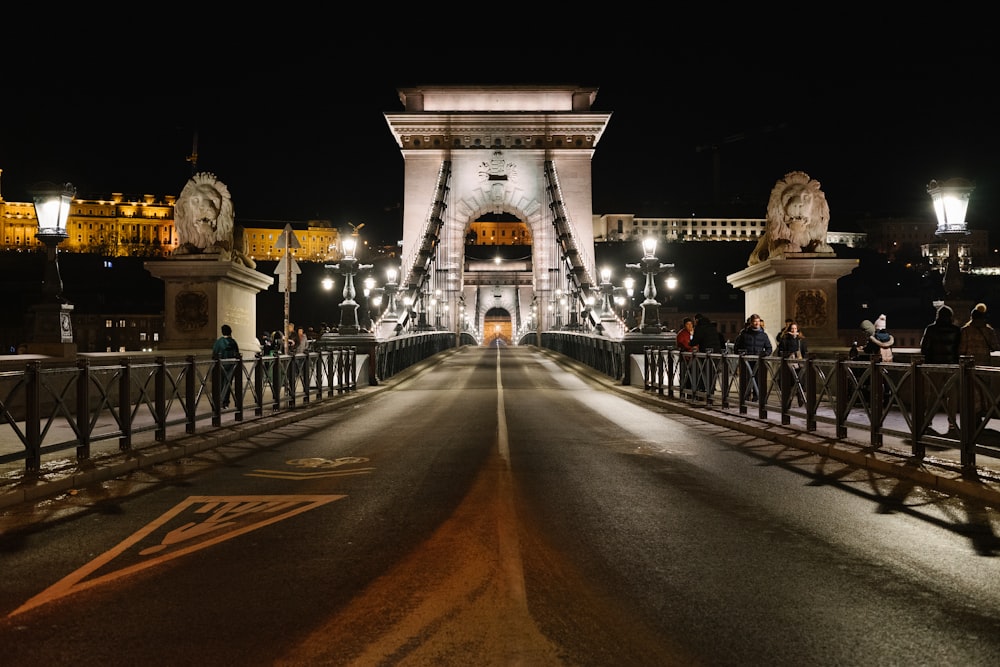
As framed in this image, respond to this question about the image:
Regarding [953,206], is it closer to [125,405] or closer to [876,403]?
[876,403]

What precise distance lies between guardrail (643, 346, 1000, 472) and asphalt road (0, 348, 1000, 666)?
2.52 ft

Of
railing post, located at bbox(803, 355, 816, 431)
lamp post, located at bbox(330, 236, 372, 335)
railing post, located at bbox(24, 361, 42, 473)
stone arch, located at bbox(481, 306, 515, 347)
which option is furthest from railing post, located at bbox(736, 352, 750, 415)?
stone arch, located at bbox(481, 306, 515, 347)

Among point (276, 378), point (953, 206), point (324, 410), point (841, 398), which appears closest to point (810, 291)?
point (953, 206)

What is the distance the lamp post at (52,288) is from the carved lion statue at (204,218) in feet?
12.9

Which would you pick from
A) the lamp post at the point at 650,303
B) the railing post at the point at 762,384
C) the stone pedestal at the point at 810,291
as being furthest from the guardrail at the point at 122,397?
the stone pedestal at the point at 810,291

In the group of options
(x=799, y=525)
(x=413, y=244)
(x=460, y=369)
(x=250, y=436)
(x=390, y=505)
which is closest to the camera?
(x=799, y=525)

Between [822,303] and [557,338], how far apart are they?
104 feet

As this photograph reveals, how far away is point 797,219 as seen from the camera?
17047mm

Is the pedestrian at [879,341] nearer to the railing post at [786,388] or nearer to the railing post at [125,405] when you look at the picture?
the railing post at [786,388]

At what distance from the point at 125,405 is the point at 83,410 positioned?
728 mm

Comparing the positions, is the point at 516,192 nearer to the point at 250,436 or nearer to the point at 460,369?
the point at 460,369

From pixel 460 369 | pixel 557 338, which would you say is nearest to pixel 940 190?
pixel 460 369

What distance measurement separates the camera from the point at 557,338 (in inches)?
1905

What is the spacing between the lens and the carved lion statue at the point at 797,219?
1702 cm
